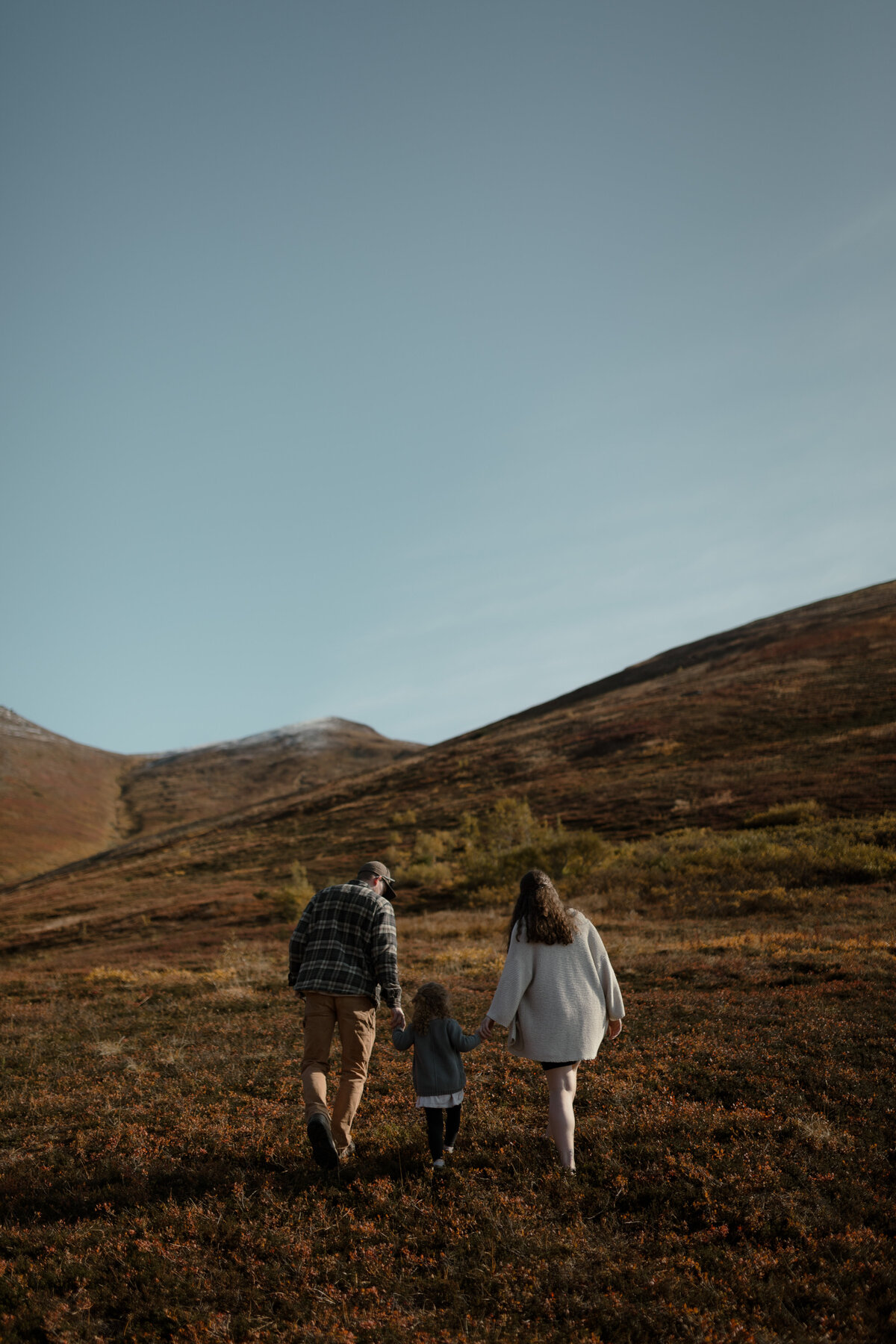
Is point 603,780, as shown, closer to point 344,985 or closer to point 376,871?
point 376,871

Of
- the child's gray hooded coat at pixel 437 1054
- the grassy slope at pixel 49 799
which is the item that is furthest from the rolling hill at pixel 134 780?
the child's gray hooded coat at pixel 437 1054

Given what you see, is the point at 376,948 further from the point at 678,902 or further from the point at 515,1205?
the point at 678,902

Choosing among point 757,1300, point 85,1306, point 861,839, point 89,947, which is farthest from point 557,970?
point 89,947

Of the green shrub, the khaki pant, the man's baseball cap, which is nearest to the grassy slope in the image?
the green shrub

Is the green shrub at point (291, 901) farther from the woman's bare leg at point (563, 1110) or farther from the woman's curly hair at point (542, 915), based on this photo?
the woman's curly hair at point (542, 915)

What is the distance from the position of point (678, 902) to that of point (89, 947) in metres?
24.2

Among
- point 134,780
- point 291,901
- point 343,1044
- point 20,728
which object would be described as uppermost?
point 20,728

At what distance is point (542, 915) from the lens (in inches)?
221

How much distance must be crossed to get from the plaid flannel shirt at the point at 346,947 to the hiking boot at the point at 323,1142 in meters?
0.99

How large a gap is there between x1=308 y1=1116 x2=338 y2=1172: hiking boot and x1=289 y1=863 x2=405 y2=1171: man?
15cm

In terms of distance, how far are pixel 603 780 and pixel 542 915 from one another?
40900 mm

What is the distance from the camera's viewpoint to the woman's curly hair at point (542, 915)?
18.3ft

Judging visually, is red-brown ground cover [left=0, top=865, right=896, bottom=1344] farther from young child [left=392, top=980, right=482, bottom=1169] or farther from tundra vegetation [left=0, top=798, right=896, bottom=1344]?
young child [left=392, top=980, right=482, bottom=1169]

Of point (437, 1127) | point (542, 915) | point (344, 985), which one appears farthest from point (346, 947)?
point (542, 915)
